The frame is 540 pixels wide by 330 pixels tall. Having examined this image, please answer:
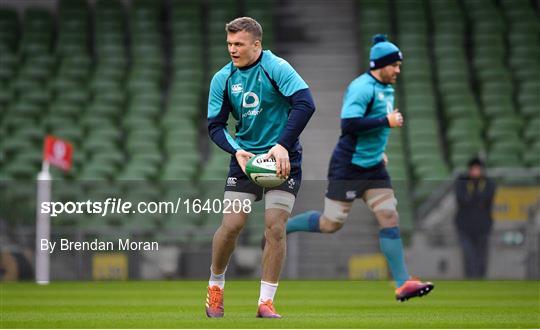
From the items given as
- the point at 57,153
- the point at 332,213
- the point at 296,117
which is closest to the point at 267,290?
the point at 296,117

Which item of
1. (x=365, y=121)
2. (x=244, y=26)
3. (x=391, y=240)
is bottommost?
(x=391, y=240)

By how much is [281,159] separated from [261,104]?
0.52 m

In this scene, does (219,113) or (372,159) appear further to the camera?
(372,159)

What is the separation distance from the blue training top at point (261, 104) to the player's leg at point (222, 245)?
1.38 feet

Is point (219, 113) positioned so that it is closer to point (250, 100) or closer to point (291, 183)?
point (250, 100)

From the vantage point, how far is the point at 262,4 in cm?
2458

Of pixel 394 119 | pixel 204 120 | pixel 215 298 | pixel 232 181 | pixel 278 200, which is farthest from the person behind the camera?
pixel 204 120

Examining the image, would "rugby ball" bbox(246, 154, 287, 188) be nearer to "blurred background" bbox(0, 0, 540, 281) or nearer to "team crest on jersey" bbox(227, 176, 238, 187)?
"team crest on jersey" bbox(227, 176, 238, 187)

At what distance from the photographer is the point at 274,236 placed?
8.79 m

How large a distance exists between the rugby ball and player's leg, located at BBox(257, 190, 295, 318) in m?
0.20

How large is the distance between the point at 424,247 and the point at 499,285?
1968mm

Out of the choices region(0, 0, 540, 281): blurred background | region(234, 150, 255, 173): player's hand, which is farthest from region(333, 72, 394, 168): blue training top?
region(0, 0, 540, 281): blurred background

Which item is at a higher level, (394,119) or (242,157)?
(394,119)

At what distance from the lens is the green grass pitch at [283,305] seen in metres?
8.71
